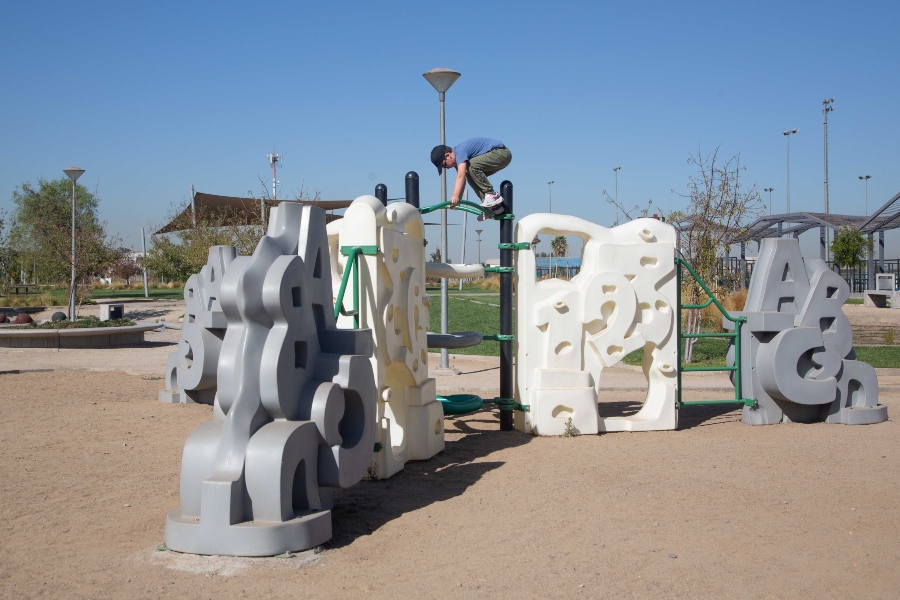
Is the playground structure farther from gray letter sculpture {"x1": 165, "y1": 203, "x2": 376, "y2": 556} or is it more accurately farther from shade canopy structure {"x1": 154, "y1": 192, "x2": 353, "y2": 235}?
shade canopy structure {"x1": 154, "y1": 192, "x2": 353, "y2": 235}

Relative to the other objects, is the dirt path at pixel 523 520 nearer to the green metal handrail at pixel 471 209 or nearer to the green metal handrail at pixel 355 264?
the green metal handrail at pixel 355 264

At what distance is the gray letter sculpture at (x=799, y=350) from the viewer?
8.68 m

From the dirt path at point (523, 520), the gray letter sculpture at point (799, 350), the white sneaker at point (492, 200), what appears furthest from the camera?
the gray letter sculpture at point (799, 350)

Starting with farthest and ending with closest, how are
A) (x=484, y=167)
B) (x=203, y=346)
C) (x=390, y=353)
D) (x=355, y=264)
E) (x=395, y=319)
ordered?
(x=203, y=346) < (x=484, y=167) < (x=395, y=319) < (x=390, y=353) < (x=355, y=264)

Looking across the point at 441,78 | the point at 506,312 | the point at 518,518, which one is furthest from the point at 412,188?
the point at 441,78

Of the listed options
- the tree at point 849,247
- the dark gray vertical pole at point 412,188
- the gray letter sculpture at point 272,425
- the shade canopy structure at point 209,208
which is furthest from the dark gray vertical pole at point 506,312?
the tree at point 849,247

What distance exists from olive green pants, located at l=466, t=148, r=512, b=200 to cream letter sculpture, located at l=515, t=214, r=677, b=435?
1.84 feet

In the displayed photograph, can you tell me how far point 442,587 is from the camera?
4129 mm

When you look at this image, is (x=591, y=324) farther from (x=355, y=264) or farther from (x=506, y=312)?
(x=355, y=264)

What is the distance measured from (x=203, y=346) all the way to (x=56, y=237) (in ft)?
70.7

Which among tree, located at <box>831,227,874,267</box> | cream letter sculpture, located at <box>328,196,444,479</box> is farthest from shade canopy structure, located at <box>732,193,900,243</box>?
cream letter sculpture, located at <box>328,196,444,479</box>

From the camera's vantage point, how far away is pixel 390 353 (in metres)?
6.71

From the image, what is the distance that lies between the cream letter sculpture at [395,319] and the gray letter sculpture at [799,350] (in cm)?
372

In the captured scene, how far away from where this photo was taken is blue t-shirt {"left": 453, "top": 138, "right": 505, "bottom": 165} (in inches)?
329
